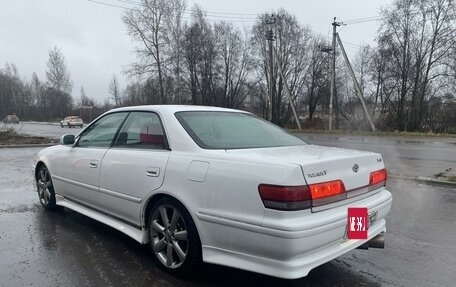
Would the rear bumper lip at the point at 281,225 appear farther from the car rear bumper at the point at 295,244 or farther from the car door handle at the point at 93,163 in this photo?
the car door handle at the point at 93,163

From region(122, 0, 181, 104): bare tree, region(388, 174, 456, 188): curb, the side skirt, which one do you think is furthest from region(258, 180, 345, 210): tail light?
region(122, 0, 181, 104): bare tree

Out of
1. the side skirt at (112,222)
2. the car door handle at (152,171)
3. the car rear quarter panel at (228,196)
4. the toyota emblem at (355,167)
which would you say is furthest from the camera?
the side skirt at (112,222)

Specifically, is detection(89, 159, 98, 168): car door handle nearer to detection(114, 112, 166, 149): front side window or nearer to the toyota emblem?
detection(114, 112, 166, 149): front side window

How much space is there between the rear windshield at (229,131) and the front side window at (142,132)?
268 mm

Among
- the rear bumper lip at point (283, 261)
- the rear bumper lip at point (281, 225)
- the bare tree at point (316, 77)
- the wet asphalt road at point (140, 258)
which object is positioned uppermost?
the bare tree at point (316, 77)

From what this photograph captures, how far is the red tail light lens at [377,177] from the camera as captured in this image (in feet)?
11.5

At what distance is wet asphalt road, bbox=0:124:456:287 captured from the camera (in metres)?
3.40

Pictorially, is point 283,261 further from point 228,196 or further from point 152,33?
point 152,33

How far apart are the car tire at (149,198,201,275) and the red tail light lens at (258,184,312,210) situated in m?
0.79

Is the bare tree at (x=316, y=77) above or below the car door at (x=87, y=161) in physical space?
above

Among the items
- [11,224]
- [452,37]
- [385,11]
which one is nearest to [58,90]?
[385,11]

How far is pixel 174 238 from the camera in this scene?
3.46 m

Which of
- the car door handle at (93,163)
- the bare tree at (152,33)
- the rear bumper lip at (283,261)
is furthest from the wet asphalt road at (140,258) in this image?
the bare tree at (152,33)

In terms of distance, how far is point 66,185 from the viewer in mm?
5020
